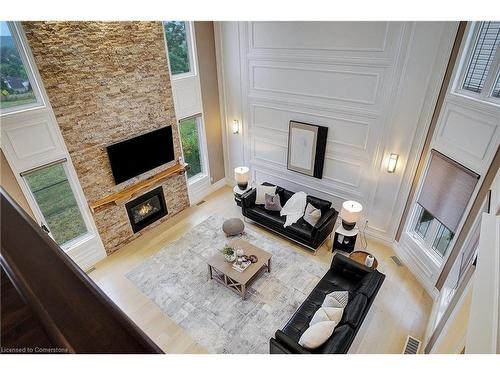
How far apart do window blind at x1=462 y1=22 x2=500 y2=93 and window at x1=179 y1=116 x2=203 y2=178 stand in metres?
4.77

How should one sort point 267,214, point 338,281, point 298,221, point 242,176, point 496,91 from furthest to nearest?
point 242,176, point 267,214, point 298,221, point 338,281, point 496,91

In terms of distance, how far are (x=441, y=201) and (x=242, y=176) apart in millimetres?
3691

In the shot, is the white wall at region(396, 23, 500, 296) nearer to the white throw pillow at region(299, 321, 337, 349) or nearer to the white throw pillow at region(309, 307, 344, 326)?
the white throw pillow at region(309, 307, 344, 326)

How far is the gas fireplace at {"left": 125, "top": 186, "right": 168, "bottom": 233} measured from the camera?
217 inches

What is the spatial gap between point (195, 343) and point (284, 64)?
4797mm

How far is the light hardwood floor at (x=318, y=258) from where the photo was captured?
3836 mm

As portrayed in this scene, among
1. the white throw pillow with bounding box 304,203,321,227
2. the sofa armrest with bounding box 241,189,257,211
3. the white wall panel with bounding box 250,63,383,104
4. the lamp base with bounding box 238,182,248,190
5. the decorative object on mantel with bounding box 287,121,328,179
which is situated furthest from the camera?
the lamp base with bounding box 238,182,248,190

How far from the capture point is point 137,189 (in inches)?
210

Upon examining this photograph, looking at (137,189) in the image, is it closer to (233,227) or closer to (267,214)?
(233,227)

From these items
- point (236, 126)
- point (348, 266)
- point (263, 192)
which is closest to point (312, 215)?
point (263, 192)

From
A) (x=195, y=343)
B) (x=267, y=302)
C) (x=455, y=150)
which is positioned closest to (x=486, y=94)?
(x=455, y=150)

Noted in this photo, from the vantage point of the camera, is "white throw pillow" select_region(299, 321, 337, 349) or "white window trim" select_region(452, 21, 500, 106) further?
"white window trim" select_region(452, 21, 500, 106)

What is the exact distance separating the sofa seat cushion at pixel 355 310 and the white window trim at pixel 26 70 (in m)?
4.86

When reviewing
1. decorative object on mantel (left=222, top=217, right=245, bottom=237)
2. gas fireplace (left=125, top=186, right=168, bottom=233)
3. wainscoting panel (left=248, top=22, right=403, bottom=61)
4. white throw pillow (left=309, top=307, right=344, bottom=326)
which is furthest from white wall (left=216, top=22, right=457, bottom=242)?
white throw pillow (left=309, top=307, right=344, bottom=326)
